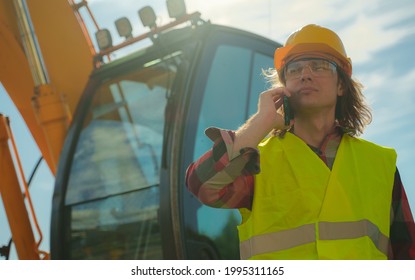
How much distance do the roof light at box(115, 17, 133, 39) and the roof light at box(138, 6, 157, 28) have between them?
0.47ft

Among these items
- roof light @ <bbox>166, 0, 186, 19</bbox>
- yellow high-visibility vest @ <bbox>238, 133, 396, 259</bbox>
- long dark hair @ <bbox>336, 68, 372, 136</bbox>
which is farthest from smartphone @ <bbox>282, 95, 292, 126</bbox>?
roof light @ <bbox>166, 0, 186, 19</bbox>

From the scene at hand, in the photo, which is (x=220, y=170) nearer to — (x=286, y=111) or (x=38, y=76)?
(x=286, y=111)

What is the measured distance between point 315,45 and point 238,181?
0.49 m

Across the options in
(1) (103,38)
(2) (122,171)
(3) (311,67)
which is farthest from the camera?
(1) (103,38)

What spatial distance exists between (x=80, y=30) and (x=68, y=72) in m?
0.33

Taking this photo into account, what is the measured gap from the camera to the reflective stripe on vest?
6.14 ft

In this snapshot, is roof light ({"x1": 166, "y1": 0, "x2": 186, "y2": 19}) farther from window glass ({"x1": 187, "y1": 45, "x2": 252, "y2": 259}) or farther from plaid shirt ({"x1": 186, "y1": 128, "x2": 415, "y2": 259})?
plaid shirt ({"x1": 186, "y1": 128, "x2": 415, "y2": 259})

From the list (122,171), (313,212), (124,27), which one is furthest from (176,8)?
(313,212)

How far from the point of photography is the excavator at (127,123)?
353 centimetres

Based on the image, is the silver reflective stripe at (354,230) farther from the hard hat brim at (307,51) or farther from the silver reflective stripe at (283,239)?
the hard hat brim at (307,51)

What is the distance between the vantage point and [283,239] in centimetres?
188

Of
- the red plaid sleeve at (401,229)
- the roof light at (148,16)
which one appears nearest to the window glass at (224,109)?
the roof light at (148,16)
